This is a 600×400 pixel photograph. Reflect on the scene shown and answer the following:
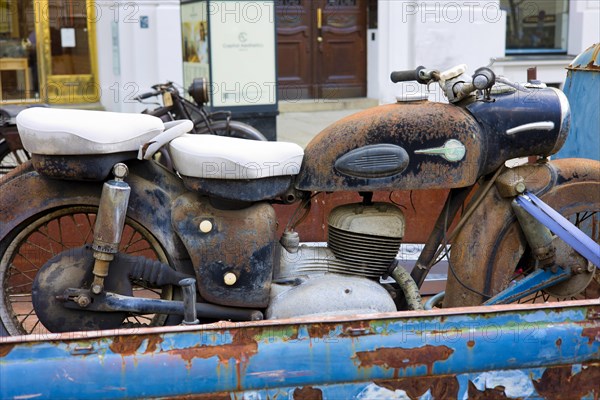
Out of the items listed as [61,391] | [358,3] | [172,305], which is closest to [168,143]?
[172,305]

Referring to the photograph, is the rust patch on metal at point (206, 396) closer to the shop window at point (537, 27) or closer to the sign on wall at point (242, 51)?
the sign on wall at point (242, 51)

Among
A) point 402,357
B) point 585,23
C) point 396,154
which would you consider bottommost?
point 402,357

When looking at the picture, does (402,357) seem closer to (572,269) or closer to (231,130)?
(572,269)

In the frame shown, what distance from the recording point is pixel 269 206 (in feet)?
11.4

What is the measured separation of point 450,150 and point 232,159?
0.83 metres

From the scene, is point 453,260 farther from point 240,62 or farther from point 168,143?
point 240,62

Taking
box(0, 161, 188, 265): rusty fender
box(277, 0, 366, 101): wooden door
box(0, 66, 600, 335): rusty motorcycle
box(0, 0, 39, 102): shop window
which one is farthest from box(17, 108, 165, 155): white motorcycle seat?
box(277, 0, 366, 101): wooden door

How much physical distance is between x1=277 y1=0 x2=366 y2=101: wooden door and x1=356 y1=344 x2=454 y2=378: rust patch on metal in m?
10.1

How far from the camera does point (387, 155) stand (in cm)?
336

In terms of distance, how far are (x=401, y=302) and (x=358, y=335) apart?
77 cm

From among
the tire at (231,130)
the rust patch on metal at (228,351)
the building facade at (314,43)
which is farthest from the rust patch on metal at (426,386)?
the building facade at (314,43)

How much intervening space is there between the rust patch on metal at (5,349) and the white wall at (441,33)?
9.51 meters

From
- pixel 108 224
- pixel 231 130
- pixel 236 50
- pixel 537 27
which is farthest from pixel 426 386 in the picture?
pixel 537 27

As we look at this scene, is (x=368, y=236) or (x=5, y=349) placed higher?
(x=368, y=236)
